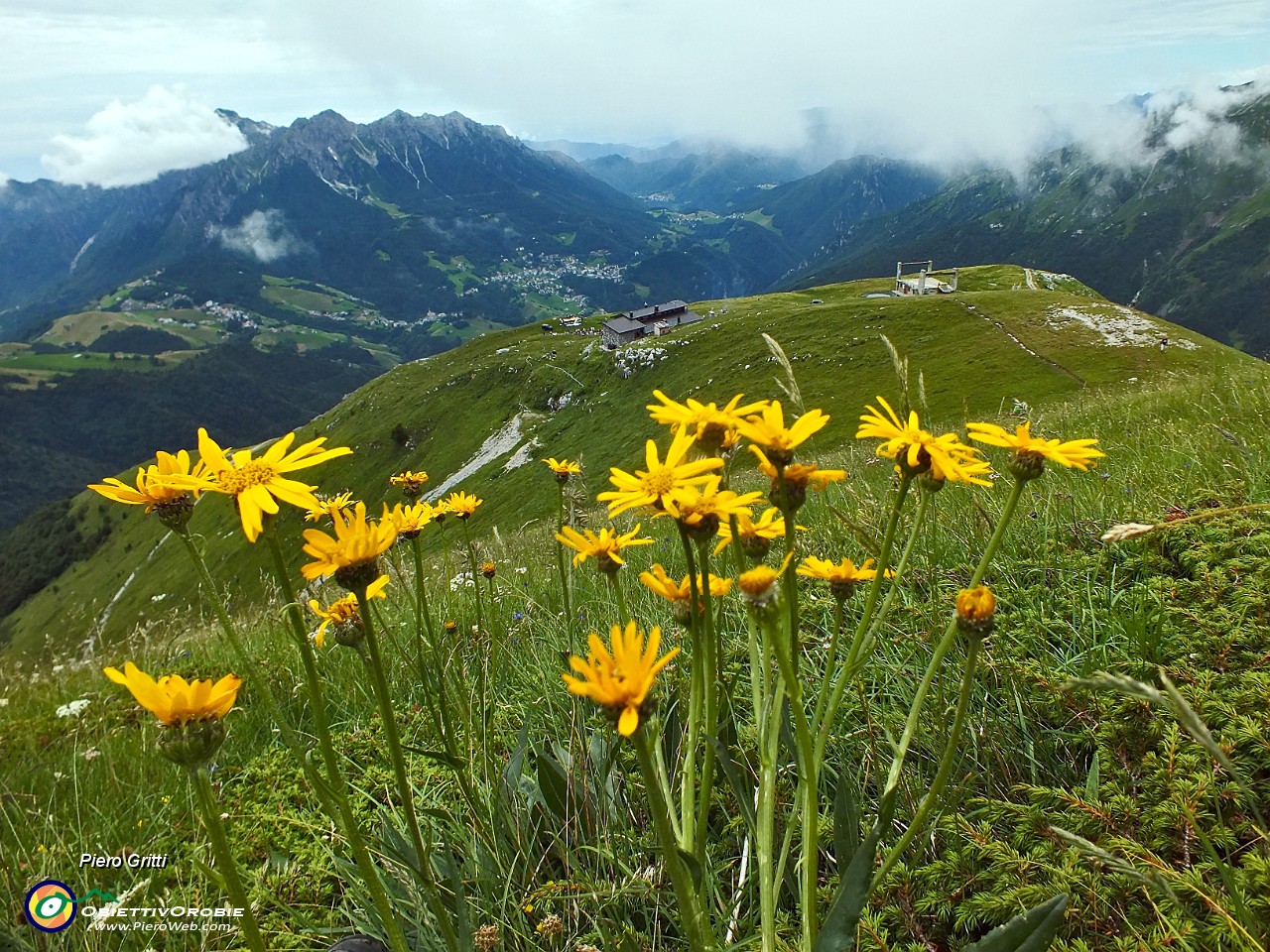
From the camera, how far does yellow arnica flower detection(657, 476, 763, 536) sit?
162cm

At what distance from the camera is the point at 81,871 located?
2934 mm

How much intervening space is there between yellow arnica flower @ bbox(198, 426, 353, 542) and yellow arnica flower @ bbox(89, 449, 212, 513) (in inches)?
2.0

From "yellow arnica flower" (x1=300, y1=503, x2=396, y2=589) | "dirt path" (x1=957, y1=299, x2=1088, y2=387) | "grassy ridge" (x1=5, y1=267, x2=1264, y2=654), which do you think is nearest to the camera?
"yellow arnica flower" (x1=300, y1=503, x2=396, y2=589)

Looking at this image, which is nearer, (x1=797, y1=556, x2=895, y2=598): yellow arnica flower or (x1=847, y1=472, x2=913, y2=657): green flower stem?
(x1=847, y1=472, x2=913, y2=657): green flower stem

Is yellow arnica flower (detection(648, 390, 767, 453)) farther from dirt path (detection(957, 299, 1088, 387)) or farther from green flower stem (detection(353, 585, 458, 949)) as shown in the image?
dirt path (detection(957, 299, 1088, 387))

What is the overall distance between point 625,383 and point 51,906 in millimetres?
84131

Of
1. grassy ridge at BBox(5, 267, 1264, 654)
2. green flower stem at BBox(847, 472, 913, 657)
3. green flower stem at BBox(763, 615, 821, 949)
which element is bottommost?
grassy ridge at BBox(5, 267, 1264, 654)

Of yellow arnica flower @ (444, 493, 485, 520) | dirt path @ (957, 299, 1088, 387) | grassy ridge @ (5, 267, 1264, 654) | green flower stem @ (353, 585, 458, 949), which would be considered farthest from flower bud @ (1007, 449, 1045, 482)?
dirt path @ (957, 299, 1088, 387)

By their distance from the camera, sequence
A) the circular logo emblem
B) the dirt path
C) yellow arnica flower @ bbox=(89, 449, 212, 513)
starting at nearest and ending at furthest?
yellow arnica flower @ bbox=(89, 449, 212, 513) → the circular logo emblem → the dirt path

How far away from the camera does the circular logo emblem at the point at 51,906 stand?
2422mm

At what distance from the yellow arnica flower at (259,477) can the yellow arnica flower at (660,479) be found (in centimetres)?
74

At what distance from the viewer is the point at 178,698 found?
5.12ft

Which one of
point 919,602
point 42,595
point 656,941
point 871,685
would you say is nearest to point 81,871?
point 656,941

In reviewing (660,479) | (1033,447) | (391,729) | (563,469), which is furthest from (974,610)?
(563,469)
